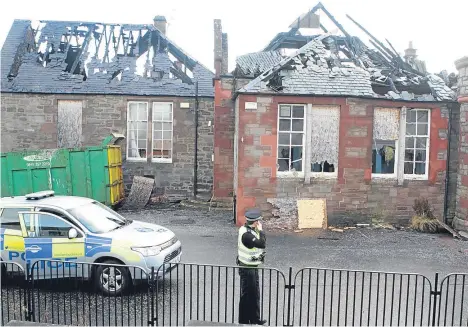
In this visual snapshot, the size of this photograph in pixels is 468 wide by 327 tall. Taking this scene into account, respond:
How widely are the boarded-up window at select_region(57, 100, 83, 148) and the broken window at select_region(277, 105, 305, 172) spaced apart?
9.62 metres

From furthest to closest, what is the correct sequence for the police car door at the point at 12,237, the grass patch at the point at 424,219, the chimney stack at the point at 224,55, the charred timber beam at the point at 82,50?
1. the charred timber beam at the point at 82,50
2. the chimney stack at the point at 224,55
3. the grass patch at the point at 424,219
4. the police car door at the point at 12,237

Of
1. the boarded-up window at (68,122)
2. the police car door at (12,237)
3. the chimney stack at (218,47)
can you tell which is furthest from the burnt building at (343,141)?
the boarded-up window at (68,122)

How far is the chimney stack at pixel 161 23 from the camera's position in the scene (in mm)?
21656

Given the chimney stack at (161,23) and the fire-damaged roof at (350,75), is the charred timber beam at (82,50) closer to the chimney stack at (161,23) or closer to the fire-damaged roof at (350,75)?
the chimney stack at (161,23)

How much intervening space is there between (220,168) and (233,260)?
7399 mm

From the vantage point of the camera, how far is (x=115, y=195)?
16781 millimetres

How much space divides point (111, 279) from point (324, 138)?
8.46 meters

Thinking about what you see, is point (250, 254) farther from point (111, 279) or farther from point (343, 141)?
point (343, 141)

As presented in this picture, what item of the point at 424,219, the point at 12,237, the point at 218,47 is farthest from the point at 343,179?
the point at 12,237

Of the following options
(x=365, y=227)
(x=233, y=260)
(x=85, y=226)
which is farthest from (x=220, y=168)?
(x=85, y=226)

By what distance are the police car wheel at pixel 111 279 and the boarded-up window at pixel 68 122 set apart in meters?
12.8

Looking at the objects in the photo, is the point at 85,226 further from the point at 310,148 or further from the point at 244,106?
the point at 310,148

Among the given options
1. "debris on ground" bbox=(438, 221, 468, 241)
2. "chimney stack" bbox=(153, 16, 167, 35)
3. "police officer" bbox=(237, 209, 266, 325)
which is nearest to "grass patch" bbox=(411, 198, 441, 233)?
"debris on ground" bbox=(438, 221, 468, 241)

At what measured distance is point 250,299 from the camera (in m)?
6.75
